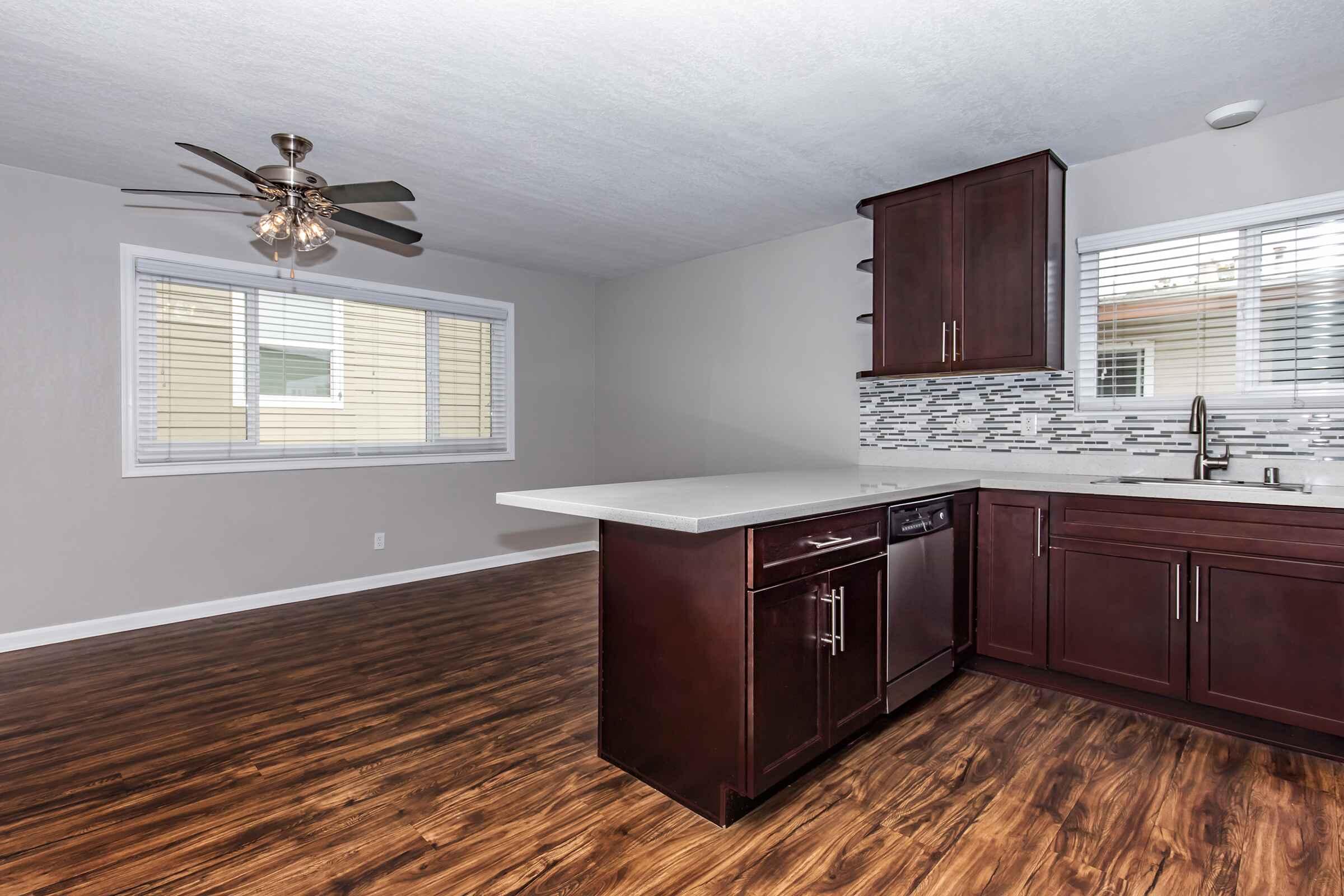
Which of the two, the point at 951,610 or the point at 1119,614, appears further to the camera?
the point at 951,610

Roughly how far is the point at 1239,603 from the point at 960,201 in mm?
1965

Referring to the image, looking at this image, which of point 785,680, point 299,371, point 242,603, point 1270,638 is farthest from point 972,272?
point 242,603

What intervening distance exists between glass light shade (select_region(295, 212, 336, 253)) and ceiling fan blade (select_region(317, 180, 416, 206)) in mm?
174

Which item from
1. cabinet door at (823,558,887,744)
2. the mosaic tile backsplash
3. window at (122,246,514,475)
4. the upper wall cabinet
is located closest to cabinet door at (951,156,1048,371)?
the upper wall cabinet

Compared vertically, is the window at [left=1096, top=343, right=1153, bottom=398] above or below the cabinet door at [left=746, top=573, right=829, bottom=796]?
above

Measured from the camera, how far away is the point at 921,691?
101 inches

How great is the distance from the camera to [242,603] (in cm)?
403

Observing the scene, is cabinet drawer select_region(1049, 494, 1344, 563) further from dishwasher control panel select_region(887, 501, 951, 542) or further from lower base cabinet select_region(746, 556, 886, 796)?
lower base cabinet select_region(746, 556, 886, 796)

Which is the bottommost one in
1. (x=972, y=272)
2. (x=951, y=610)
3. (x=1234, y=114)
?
(x=951, y=610)

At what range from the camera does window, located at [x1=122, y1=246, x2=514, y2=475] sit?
376 centimetres

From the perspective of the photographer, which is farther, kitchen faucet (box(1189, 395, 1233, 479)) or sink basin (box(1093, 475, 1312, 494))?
kitchen faucet (box(1189, 395, 1233, 479))

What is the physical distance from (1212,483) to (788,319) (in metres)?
2.50

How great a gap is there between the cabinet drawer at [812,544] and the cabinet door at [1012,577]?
0.85 m

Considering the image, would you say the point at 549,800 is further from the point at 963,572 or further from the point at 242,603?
the point at 242,603
